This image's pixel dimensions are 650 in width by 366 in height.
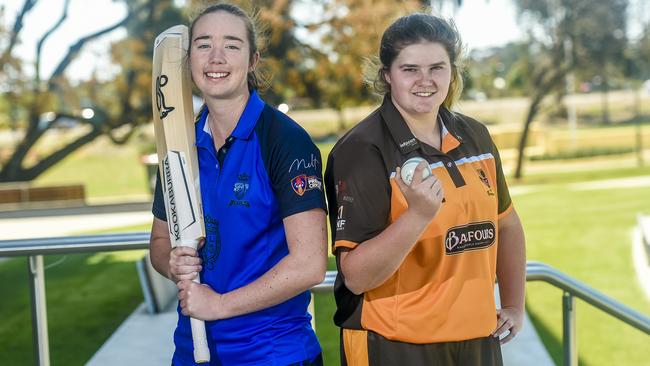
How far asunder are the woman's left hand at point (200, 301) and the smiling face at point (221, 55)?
0.44 metres

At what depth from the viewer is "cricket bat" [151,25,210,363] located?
191 cm

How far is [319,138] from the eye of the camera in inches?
1113

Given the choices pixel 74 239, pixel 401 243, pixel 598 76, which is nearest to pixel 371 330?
pixel 401 243

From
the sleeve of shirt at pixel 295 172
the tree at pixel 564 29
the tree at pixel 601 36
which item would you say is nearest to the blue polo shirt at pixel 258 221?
the sleeve of shirt at pixel 295 172

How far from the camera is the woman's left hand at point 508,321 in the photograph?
82.8 inches

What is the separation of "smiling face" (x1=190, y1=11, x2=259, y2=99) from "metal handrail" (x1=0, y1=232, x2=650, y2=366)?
85 cm

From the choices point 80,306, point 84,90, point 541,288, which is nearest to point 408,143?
point 80,306

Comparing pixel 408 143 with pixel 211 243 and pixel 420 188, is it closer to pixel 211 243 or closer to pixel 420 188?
pixel 420 188

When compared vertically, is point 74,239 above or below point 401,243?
below

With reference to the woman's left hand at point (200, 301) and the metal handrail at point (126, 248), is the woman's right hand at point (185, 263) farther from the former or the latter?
the metal handrail at point (126, 248)

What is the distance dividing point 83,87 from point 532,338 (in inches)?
690

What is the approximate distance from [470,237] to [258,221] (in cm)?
48

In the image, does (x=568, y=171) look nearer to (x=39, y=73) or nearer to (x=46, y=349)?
(x=39, y=73)

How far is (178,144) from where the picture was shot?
2.01 meters
